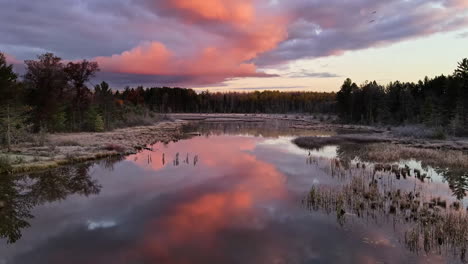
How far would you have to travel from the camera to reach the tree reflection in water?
14.5 m

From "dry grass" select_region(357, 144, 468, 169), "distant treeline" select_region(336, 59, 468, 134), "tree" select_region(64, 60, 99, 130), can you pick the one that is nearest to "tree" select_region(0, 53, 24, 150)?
"tree" select_region(64, 60, 99, 130)

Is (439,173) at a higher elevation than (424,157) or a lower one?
lower

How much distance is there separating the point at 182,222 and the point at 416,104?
8733 cm

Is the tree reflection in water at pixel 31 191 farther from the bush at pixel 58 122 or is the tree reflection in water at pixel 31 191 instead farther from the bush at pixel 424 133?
the bush at pixel 424 133

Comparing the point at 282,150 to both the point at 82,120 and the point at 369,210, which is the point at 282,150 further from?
the point at 82,120

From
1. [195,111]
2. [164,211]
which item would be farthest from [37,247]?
[195,111]

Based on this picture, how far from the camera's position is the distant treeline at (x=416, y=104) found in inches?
2466

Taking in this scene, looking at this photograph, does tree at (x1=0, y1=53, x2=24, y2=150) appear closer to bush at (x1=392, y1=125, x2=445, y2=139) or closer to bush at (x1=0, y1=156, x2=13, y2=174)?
bush at (x1=0, y1=156, x2=13, y2=174)

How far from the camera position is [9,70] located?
110 ft

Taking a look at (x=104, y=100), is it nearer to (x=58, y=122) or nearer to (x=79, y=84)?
Result: (x=79, y=84)

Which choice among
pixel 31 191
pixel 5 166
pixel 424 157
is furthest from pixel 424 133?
pixel 5 166

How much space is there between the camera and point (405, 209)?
15.8m

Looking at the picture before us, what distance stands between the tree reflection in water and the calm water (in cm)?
6

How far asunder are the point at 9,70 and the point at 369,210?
38498mm
